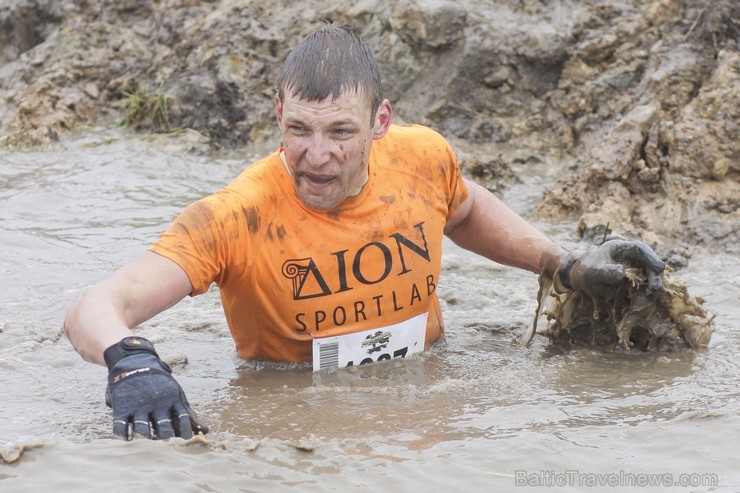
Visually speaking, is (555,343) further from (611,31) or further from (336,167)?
(611,31)

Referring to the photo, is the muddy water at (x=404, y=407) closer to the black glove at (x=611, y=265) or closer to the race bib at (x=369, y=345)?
the race bib at (x=369, y=345)

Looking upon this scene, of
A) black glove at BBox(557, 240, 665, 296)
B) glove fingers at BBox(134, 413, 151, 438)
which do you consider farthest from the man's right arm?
black glove at BBox(557, 240, 665, 296)

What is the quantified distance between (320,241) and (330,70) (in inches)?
24.1

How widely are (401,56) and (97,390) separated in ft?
15.0

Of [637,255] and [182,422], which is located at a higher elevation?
[637,255]

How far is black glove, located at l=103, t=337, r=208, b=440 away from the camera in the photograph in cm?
309

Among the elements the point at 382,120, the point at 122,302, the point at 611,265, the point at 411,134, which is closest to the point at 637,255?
the point at 611,265

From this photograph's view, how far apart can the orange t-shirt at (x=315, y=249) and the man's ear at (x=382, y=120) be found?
0.17m

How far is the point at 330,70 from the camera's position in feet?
12.6

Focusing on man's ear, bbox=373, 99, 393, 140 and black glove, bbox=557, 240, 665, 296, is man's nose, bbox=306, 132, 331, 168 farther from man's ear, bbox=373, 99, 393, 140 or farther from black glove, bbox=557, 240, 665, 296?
black glove, bbox=557, 240, 665, 296

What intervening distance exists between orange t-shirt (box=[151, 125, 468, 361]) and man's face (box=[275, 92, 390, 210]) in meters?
0.11

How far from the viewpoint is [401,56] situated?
26.5ft

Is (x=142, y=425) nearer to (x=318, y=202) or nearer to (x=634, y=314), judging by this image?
(x=318, y=202)

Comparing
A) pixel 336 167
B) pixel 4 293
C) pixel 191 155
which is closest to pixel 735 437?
pixel 336 167
